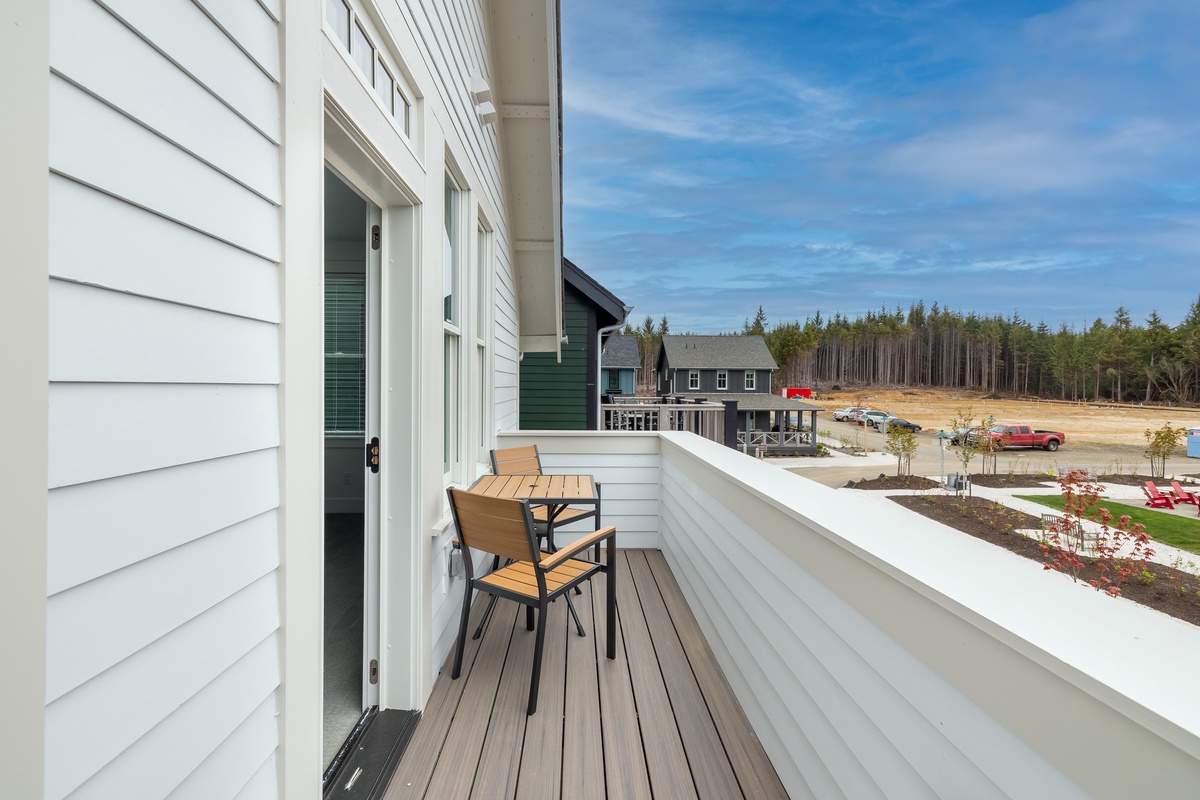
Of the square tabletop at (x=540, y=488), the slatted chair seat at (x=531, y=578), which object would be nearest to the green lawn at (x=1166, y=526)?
the square tabletop at (x=540, y=488)

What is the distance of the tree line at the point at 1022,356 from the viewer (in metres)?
7.49

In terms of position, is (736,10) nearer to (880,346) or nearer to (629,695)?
(880,346)

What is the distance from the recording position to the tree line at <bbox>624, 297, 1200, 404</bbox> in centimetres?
749

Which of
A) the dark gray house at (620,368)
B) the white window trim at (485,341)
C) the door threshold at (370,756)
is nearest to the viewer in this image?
the door threshold at (370,756)

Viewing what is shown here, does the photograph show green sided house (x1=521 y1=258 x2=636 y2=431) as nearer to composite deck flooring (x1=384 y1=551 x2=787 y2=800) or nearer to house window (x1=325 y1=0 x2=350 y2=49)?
composite deck flooring (x1=384 y1=551 x2=787 y2=800)

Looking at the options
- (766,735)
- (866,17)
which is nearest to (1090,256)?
(866,17)

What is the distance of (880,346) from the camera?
70.6 ft

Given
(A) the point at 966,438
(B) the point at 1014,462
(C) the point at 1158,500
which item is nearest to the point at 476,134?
(C) the point at 1158,500

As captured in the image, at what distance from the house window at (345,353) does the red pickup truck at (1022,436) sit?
11.1m

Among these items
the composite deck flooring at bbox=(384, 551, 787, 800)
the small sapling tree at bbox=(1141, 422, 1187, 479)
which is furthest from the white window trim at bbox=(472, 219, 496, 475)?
the small sapling tree at bbox=(1141, 422, 1187, 479)

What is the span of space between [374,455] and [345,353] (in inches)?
128

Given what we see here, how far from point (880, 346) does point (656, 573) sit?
810 inches

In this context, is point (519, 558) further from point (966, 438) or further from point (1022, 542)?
point (966, 438)

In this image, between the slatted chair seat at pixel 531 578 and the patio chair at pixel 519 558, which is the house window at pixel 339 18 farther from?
the slatted chair seat at pixel 531 578
